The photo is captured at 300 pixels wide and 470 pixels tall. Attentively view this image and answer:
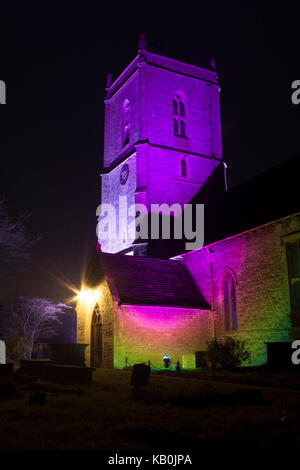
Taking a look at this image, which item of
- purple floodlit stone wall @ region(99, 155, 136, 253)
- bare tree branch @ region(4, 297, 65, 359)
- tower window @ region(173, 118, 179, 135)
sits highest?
tower window @ region(173, 118, 179, 135)

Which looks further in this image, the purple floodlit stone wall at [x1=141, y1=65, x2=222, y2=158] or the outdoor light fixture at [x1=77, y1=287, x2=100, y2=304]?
the purple floodlit stone wall at [x1=141, y1=65, x2=222, y2=158]

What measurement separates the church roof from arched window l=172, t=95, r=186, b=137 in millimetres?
Answer: 16670

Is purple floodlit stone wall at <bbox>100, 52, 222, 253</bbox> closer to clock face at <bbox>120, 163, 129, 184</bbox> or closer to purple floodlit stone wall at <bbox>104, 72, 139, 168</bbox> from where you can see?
purple floodlit stone wall at <bbox>104, 72, 139, 168</bbox>

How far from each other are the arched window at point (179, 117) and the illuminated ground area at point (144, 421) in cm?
3125

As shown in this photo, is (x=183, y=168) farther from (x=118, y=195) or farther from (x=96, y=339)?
(x=96, y=339)

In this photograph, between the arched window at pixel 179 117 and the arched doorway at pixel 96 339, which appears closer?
the arched doorway at pixel 96 339

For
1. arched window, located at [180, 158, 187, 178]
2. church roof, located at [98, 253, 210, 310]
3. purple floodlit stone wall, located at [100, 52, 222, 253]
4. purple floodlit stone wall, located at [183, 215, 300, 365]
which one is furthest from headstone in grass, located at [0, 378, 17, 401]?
arched window, located at [180, 158, 187, 178]

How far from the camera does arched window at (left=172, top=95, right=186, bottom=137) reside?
39.8 m

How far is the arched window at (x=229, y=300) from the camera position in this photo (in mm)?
24031

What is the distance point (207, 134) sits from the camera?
40844 millimetres

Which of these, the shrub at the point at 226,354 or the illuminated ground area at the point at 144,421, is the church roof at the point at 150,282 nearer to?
the shrub at the point at 226,354

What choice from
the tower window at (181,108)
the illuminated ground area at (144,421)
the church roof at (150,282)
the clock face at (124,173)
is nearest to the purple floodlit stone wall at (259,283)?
the church roof at (150,282)

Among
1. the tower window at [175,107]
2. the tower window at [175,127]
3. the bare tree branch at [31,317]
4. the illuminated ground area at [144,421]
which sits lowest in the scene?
the illuminated ground area at [144,421]

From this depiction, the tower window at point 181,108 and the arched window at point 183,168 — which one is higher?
the tower window at point 181,108
